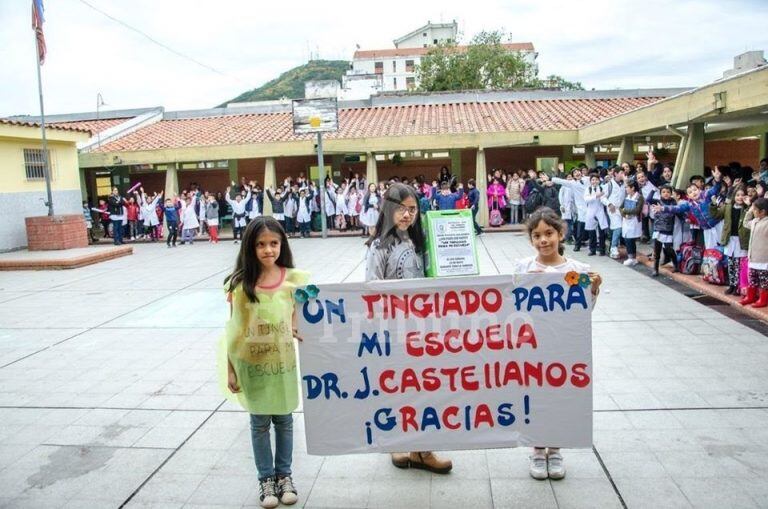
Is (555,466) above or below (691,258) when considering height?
below

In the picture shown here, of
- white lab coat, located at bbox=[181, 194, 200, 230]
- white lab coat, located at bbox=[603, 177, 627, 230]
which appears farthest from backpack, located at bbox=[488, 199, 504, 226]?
white lab coat, located at bbox=[181, 194, 200, 230]

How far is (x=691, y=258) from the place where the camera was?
33.1 feet

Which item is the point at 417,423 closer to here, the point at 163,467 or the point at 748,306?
the point at 163,467

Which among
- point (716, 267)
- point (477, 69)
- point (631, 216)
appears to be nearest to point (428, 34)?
point (477, 69)

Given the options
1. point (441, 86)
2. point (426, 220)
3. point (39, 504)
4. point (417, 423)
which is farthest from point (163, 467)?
point (441, 86)

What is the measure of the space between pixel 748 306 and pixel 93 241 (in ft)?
65.4

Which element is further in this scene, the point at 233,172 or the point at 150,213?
the point at 233,172

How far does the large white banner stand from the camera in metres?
3.55

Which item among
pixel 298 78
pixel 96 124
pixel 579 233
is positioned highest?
pixel 298 78

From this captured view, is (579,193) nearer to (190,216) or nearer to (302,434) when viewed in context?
(302,434)

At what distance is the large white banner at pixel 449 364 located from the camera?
11.6 feet

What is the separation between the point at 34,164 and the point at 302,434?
58.8 feet

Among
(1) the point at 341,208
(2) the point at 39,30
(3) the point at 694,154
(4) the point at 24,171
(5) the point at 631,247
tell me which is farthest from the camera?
(1) the point at 341,208

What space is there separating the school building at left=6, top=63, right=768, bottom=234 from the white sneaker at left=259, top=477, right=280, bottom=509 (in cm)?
1525
